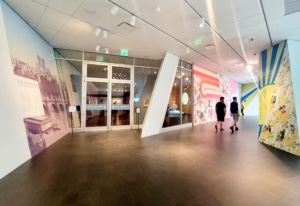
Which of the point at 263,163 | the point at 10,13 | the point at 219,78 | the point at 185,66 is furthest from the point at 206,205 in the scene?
the point at 219,78

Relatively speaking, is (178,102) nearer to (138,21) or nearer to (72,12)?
(138,21)

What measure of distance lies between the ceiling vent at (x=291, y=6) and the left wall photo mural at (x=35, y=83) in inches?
239

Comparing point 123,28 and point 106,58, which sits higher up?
point 123,28

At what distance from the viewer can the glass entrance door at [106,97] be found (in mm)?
7816

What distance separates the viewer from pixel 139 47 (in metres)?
6.69

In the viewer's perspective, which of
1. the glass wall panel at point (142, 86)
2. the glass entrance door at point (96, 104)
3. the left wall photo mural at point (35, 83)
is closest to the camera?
the left wall photo mural at point (35, 83)

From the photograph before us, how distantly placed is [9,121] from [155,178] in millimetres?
3022

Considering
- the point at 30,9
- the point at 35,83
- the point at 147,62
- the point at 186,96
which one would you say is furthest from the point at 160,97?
the point at 30,9

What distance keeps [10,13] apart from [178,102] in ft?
23.7

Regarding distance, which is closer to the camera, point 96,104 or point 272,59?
point 272,59

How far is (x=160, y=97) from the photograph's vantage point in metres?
7.20

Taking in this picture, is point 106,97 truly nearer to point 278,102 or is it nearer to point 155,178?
point 155,178

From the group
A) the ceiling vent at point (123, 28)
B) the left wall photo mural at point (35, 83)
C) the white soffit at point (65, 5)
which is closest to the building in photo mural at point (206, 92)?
the ceiling vent at point (123, 28)

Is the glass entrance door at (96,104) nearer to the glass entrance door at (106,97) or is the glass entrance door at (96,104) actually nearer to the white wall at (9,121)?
the glass entrance door at (106,97)
